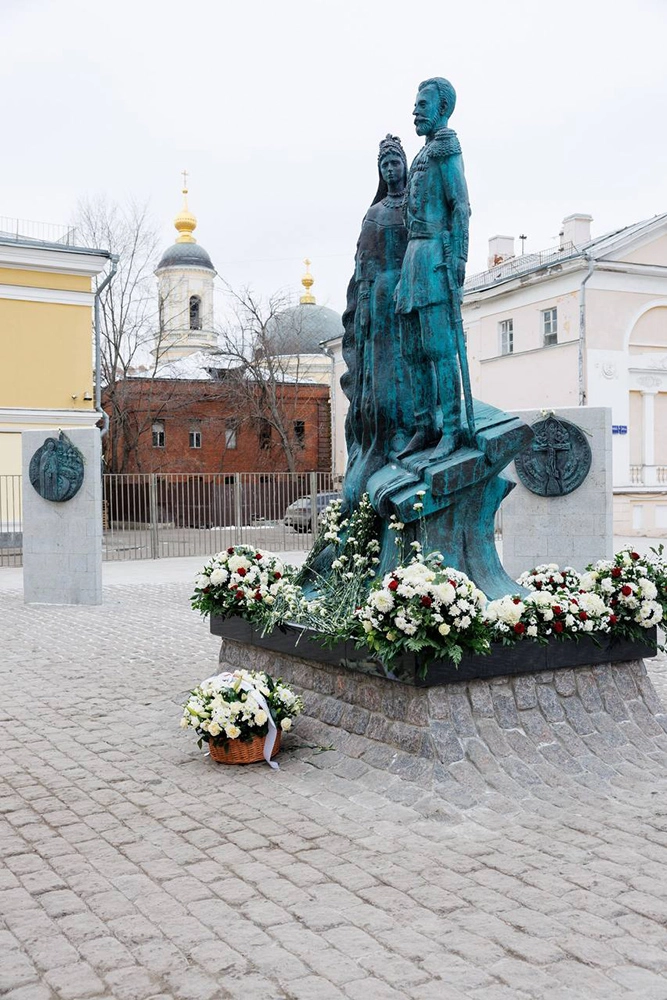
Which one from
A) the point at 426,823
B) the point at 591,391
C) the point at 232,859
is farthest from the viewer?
the point at 591,391

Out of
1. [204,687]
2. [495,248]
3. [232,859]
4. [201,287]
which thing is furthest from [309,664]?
[201,287]

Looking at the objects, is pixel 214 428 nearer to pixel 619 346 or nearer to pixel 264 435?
pixel 264 435

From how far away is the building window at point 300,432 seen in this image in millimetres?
42344

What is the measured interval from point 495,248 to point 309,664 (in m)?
33.6

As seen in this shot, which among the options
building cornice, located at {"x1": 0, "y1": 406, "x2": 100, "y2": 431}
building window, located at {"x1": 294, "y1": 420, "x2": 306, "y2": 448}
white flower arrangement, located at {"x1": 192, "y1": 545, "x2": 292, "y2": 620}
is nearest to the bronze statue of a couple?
white flower arrangement, located at {"x1": 192, "y1": 545, "x2": 292, "y2": 620}

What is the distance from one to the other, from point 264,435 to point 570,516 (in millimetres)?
31246

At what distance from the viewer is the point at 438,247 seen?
630cm

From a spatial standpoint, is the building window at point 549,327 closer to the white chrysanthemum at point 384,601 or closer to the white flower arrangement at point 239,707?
the white flower arrangement at point 239,707

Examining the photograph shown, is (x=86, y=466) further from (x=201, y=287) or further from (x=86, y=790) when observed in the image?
(x=201, y=287)

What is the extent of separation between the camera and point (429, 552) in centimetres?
615

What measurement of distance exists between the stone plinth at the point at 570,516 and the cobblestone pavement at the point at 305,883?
584 centimetres

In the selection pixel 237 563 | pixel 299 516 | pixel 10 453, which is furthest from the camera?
pixel 10 453

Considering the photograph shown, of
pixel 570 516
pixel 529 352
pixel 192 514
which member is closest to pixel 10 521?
pixel 192 514

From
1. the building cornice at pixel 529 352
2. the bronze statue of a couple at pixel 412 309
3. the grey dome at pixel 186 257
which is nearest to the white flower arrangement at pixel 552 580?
the bronze statue of a couple at pixel 412 309
